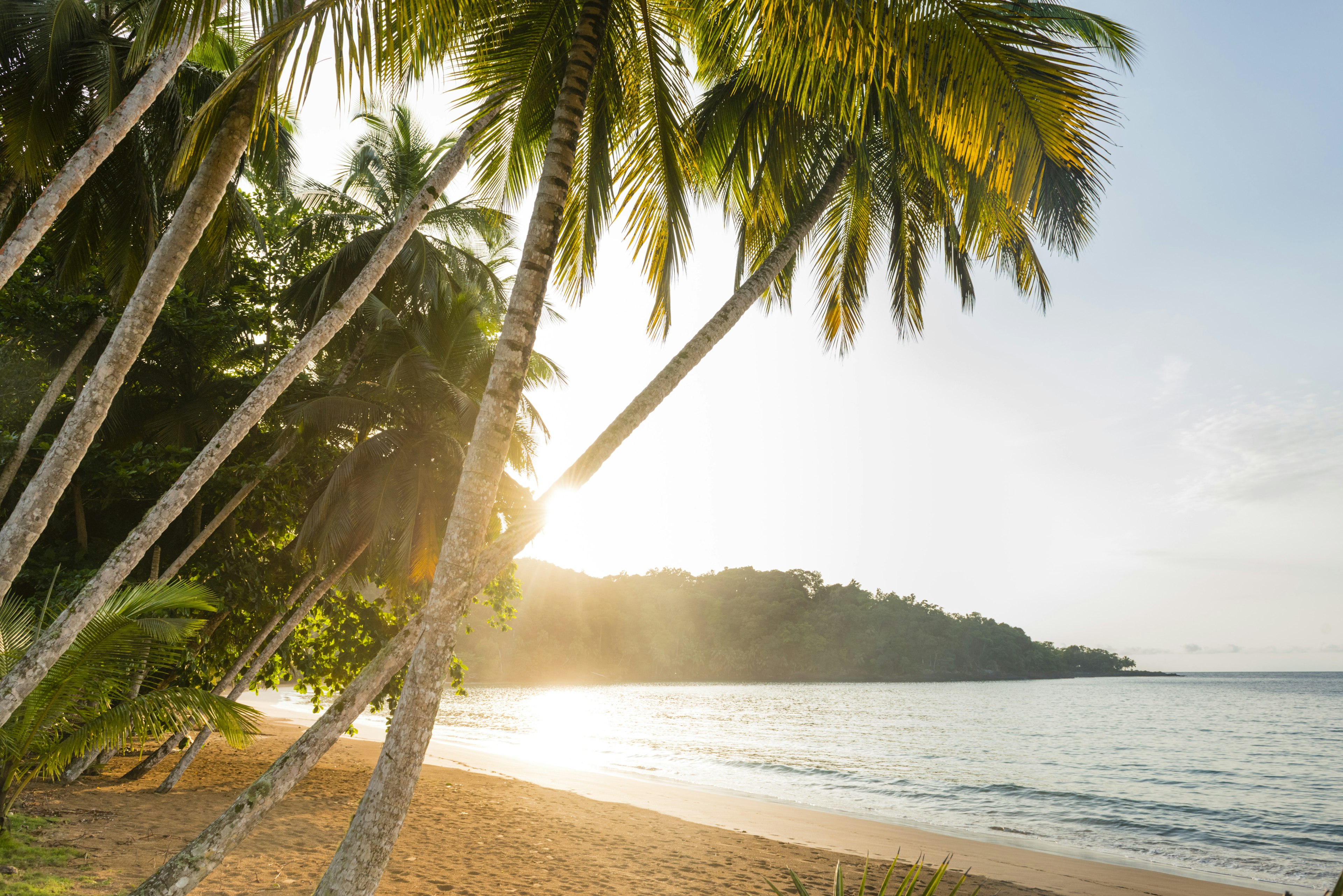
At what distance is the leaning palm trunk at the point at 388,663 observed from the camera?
329cm

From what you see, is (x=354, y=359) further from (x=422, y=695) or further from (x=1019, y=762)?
(x=1019, y=762)

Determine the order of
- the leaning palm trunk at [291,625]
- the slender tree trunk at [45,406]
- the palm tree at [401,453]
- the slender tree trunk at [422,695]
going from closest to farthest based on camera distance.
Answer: the slender tree trunk at [422,695]
the slender tree trunk at [45,406]
the palm tree at [401,453]
the leaning palm trunk at [291,625]

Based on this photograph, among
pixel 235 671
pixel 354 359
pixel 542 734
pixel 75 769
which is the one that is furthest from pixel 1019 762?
pixel 75 769

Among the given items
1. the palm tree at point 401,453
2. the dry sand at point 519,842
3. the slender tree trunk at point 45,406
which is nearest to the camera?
the dry sand at point 519,842

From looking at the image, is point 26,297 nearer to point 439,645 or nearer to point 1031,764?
point 439,645

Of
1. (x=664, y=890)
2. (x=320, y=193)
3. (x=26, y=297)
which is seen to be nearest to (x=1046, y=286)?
(x=664, y=890)

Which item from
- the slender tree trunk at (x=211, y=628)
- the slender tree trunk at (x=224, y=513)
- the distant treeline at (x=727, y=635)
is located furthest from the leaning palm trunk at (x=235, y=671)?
the distant treeline at (x=727, y=635)

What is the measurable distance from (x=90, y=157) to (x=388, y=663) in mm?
3892

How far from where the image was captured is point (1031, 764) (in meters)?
20.9

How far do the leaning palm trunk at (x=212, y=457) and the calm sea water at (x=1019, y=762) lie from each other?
12.5 m

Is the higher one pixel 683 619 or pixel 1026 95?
pixel 1026 95

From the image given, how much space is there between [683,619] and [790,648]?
42.7ft

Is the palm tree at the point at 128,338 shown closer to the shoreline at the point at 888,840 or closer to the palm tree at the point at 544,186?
the palm tree at the point at 544,186

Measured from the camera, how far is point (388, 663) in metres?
3.90
